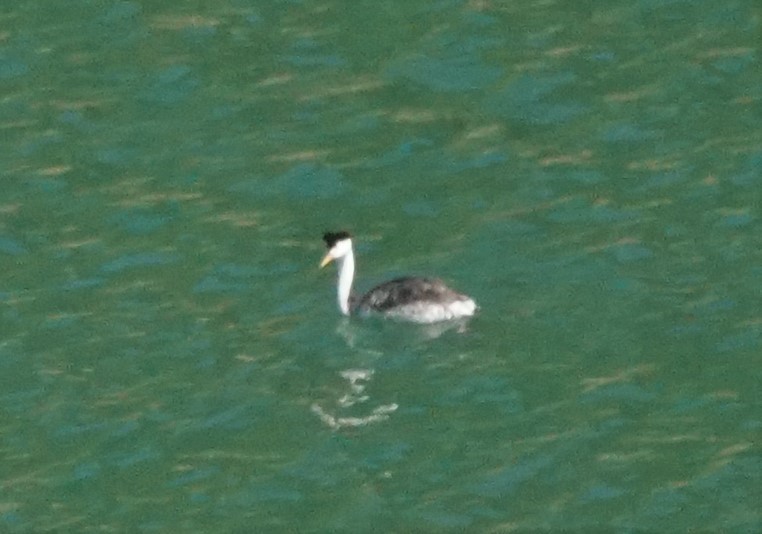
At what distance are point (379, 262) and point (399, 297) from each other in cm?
185

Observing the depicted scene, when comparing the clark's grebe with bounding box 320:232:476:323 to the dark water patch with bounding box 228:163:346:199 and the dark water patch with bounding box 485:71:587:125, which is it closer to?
the dark water patch with bounding box 228:163:346:199

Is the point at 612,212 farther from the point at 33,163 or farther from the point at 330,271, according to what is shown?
the point at 33,163

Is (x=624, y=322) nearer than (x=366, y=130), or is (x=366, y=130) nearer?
(x=624, y=322)

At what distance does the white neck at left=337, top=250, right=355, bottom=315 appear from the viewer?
87.2 feet

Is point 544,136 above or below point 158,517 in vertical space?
above

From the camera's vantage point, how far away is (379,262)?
90.2 feet

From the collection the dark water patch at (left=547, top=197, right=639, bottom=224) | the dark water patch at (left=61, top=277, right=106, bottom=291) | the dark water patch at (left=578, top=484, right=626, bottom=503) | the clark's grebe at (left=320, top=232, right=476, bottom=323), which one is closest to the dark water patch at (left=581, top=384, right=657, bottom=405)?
the dark water patch at (left=578, top=484, right=626, bottom=503)

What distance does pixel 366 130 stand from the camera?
29172 millimetres

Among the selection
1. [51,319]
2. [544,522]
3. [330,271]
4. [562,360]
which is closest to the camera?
[544,522]

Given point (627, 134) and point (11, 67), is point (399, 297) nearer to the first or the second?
point (627, 134)

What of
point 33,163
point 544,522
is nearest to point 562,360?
point 544,522

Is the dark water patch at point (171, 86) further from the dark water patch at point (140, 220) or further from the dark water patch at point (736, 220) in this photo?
the dark water patch at point (736, 220)

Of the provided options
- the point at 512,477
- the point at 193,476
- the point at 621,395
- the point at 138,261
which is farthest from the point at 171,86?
the point at 512,477

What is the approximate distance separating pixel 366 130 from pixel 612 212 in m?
3.70
